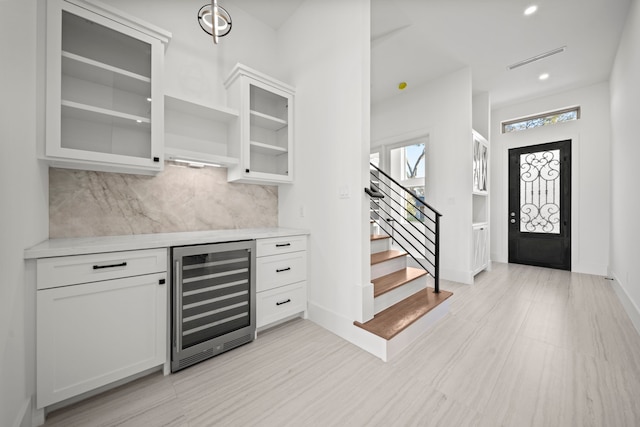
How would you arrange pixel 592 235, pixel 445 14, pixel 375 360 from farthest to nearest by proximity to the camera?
pixel 592 235, pixel 445 14, pixel 375 360

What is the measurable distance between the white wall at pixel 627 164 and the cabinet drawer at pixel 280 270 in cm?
319

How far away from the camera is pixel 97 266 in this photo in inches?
53.9

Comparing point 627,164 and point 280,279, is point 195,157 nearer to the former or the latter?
point 280,279

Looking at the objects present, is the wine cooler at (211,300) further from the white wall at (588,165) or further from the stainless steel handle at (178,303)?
the white wall at (588,165)

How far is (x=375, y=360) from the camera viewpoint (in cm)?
180

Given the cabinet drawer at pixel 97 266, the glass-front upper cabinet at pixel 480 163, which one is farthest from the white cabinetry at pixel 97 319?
the glass-front upper cabinet at pixel 480 163

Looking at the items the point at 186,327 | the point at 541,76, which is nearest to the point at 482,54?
the point at 541,76

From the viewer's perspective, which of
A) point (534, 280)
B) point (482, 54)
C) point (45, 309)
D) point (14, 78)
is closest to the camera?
point (14, 78)

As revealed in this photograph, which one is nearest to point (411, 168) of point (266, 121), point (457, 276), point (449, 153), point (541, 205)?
point (449, 153)

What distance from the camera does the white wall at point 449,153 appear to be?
3650mm

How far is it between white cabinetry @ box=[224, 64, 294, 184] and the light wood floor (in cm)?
157

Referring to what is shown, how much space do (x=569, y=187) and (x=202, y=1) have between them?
6.31 meters

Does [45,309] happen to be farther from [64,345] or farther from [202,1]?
[202,1]

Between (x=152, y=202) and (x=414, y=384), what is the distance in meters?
2.42
